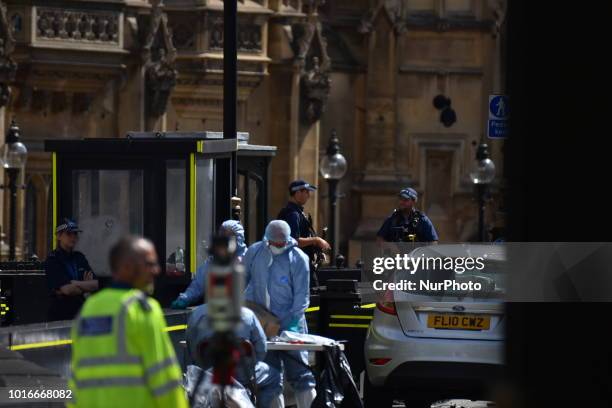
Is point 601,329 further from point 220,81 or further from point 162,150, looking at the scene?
point 220,81

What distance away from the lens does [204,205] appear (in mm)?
19484

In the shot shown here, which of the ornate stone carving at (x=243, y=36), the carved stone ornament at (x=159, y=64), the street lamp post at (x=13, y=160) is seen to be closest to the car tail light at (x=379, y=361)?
the street lamp post at (x=13, y=160)

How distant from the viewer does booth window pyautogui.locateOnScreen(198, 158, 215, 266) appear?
758 inches

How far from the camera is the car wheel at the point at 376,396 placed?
17.4m

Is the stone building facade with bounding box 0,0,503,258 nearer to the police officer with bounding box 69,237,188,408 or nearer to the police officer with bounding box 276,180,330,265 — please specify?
the police officer with bounding box 276,180,330,265

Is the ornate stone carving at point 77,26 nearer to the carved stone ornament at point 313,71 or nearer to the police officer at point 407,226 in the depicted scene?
the carved stone ornament at point 313,71

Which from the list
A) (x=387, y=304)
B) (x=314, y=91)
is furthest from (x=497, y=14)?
A: (x=387, y=304)

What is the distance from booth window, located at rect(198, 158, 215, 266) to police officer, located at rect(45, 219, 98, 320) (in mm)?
1846

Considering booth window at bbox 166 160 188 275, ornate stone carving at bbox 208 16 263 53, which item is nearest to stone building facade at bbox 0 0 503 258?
ornate stone carving at bbox 208 16 263 53

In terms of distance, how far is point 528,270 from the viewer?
29.3 ft

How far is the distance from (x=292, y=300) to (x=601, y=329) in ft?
28.7

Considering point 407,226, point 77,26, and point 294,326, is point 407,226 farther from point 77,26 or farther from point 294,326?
point 77,26

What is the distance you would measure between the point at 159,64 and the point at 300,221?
1477 centimetres

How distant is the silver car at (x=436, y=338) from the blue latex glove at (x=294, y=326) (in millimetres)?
1022
